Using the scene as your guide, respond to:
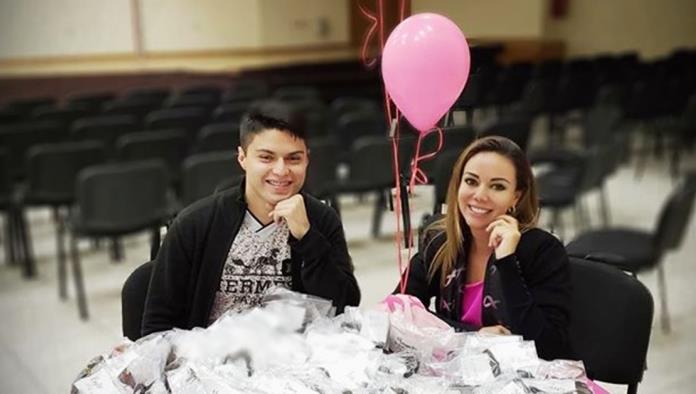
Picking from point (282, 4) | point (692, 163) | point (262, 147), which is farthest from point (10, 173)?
point (692, 163)

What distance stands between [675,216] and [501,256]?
188 centimetres

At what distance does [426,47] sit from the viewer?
4.97ft

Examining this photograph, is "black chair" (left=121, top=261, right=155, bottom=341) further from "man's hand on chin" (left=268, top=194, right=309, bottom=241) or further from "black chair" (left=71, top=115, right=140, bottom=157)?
"black chair" (left=71, top=115, right=140, bottom=157)

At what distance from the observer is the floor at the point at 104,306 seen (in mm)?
2852

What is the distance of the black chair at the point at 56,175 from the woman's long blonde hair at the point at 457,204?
2.92 m

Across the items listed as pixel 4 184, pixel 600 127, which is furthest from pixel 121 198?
pixel 600 127

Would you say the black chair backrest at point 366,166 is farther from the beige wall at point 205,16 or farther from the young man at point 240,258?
the young man at point 240,258

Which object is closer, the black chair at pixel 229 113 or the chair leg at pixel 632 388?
the chair leg at pixel 632 388

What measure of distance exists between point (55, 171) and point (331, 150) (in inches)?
62.1

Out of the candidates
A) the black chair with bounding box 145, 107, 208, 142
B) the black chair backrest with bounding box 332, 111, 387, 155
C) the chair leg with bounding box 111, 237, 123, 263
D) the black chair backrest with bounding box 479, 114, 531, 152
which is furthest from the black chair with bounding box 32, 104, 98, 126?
the black chair backrest with bounding box 479, 114, 531, 152

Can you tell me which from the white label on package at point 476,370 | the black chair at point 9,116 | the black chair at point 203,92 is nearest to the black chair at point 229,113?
the black chair at point 203,92

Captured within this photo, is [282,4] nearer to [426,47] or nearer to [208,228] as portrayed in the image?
[426,47]

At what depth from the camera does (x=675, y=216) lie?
305 centimetres

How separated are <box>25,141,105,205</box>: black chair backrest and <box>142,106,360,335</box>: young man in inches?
110
